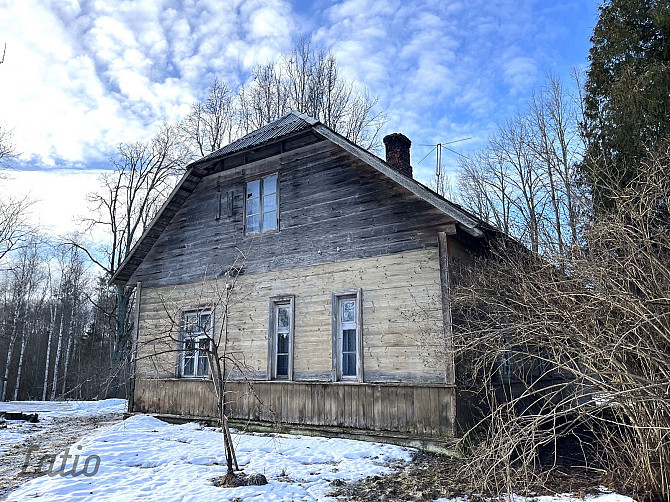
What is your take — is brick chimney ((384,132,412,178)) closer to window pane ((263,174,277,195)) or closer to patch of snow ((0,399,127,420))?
window pane ((263,174,277,195))

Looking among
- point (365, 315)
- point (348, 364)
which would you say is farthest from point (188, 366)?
point (365, 315)

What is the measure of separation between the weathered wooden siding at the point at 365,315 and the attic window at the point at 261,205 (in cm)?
127

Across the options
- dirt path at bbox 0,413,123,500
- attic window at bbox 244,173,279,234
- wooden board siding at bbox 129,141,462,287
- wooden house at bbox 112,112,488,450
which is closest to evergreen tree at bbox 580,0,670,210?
wooden board siding at bbox 129,141,462,287

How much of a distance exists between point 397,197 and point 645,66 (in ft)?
24.8

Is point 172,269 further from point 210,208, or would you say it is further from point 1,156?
point 1,156

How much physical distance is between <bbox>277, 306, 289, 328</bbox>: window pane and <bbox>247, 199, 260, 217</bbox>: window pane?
2706 mm

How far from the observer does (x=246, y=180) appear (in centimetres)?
1310

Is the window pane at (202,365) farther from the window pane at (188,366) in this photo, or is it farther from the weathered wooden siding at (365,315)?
the weathered wooden siding at (365,315)

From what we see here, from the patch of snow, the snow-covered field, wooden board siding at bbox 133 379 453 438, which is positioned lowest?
the patch of snow

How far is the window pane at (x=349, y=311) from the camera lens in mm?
10516

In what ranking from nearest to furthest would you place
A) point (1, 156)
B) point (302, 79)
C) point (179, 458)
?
1. point (179, 458)
2. point (1, 156)
3. point (302, 79)

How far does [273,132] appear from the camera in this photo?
12367 millimetres

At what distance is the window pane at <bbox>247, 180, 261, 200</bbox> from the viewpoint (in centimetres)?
1288

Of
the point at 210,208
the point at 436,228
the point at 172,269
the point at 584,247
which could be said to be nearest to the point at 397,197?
the point at 436,228
